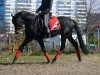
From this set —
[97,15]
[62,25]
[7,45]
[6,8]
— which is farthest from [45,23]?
[97,15]

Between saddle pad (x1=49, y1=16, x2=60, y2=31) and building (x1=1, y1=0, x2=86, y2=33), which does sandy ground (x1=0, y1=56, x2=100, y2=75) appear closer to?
saddle pad (x1=49, y1=16, x2=60, y2=31)

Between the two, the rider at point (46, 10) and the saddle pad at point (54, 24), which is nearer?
the rider at point (46, 10)

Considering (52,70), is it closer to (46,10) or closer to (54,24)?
(54,24)

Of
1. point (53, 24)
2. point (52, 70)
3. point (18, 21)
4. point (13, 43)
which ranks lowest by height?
point (13, 43)

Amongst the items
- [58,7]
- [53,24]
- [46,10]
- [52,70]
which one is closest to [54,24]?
[53,24]

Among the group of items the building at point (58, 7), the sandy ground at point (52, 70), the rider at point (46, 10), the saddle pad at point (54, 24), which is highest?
the rider at point (46, 10)

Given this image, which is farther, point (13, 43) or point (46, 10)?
point (13, 43)

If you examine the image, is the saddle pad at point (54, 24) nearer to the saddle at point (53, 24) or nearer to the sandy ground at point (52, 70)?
the saddle at point (53, 24)

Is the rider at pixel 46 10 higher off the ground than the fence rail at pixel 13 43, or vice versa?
the rider at pixel 46 10

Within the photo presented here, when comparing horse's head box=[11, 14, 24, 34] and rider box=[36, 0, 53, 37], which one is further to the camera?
rider box=[36, 0, 53, 37]

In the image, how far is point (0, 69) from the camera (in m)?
11.8

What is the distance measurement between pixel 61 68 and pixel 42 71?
944 mm

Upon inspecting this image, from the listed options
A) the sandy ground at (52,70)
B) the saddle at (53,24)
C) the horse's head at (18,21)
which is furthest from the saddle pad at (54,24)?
the sandy ground at (52,70)

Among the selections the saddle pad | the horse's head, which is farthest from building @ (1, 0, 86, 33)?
the horse's head
